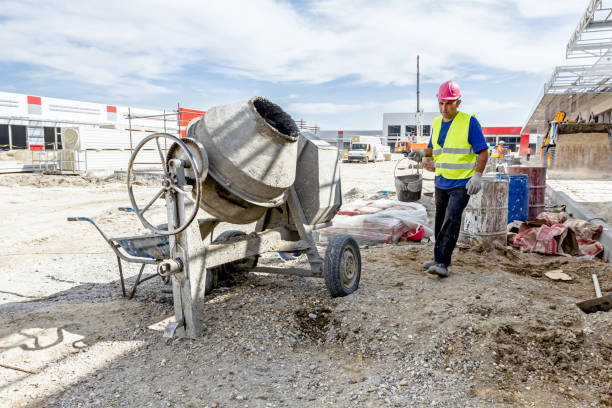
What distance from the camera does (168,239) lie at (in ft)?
10.8

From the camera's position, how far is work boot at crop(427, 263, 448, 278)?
4.36m

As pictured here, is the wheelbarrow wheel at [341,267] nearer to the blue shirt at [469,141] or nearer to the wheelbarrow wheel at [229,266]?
the wheelbarrow wheel at [229,266]

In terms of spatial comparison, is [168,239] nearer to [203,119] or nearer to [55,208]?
[203,119]

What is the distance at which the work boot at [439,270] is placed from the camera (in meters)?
4.36

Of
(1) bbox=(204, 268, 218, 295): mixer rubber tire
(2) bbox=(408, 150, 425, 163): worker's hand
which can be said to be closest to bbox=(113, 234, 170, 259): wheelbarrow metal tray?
(1) bbox=(204, 268, 218, 295): mixer rubber tire

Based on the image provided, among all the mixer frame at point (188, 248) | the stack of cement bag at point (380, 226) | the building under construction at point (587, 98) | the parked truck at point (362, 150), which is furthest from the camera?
the parked truck at point (362, 150)

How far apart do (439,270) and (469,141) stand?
122cm

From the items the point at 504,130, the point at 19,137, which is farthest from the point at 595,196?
the point at 504,130

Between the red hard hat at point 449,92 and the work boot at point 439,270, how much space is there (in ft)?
5.07

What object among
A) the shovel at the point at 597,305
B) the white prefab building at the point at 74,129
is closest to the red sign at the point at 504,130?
the white prefab building at the point at 74,129

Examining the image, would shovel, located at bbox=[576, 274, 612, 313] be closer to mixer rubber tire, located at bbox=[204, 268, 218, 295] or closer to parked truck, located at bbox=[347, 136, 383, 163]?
mixer rubber tire, located at bbox=[204, 268, 218, 295]

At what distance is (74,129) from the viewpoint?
18125mm

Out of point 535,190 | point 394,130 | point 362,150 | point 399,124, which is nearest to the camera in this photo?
point 535,190

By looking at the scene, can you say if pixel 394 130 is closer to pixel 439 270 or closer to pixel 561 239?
pixel 561 239
